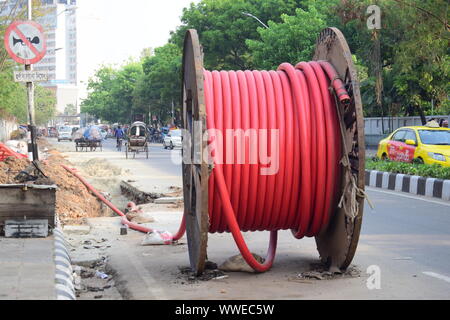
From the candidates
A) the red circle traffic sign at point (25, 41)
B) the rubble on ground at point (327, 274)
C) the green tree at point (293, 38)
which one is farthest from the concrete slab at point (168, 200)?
the green tree at point (293, 38)

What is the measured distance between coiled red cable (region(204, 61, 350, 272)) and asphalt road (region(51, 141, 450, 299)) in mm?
575

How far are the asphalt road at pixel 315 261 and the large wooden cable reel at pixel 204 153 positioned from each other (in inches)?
12.3

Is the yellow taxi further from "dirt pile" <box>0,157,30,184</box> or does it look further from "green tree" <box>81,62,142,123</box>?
"green tree" <box>81,62,142,123</box>

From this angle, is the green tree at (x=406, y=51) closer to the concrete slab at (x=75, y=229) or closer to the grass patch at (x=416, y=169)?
the grass patch at (x=416, y=169)

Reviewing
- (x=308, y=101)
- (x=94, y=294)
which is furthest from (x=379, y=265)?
(x=94, y=294)

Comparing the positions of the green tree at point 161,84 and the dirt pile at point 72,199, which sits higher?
the green tree at point 161,84

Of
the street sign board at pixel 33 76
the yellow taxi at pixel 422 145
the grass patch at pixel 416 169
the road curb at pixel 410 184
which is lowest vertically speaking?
the road curb at pixel 410 184

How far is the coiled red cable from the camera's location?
705cm

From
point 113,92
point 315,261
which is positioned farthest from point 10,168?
point 113,92

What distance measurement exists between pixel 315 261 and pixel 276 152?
160 cm

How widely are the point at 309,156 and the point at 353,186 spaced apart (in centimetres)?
53

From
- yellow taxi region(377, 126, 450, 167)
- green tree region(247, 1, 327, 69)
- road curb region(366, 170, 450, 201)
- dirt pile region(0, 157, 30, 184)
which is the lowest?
road curb region(366, 170, 450, 201)

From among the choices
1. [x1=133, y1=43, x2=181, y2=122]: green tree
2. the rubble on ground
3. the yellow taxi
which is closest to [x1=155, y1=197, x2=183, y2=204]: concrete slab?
the yellow taxi

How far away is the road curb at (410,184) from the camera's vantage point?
1502cm
